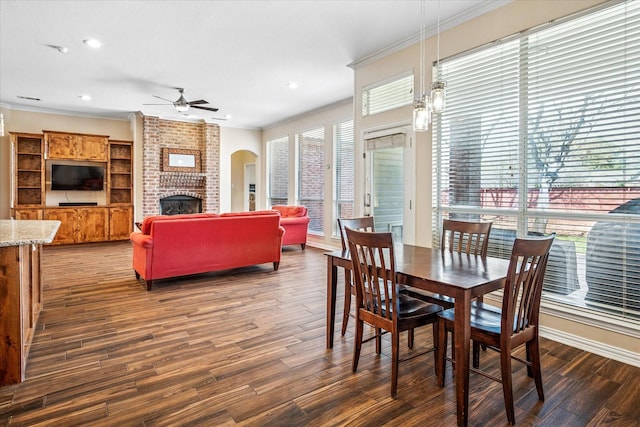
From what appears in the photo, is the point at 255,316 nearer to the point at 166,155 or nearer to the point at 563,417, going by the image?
the point at 563,417

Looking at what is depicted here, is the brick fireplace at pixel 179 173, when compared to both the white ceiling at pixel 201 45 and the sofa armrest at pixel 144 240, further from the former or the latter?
the sofa armrest at pixel 144 240

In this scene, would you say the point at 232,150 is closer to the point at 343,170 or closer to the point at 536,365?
the point at 343,170

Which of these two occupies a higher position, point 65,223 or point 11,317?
point 65,223

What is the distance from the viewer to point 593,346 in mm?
2760

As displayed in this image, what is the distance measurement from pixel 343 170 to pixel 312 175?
3.86ft

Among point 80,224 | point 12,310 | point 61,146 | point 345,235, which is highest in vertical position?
point 61,146

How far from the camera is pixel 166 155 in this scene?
8398mm

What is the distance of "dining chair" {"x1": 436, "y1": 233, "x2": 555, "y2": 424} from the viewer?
180 cm

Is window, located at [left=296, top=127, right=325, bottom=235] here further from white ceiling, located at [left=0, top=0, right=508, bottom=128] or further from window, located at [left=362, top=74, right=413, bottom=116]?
window, located at [left=362, top=74, right=413, bottom=116]

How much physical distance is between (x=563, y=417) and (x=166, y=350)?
258 centimetres

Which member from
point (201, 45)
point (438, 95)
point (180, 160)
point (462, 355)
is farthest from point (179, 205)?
point (462, 355)

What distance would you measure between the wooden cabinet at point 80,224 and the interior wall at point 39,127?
3.07 feet

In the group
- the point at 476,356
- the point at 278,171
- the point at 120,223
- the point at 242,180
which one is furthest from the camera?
the point at 242,180

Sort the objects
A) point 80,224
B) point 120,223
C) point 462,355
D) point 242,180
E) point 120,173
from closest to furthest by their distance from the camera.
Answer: point 462,355 < point 80,224 < point 120,223 < point 120,173 < point 242,180
